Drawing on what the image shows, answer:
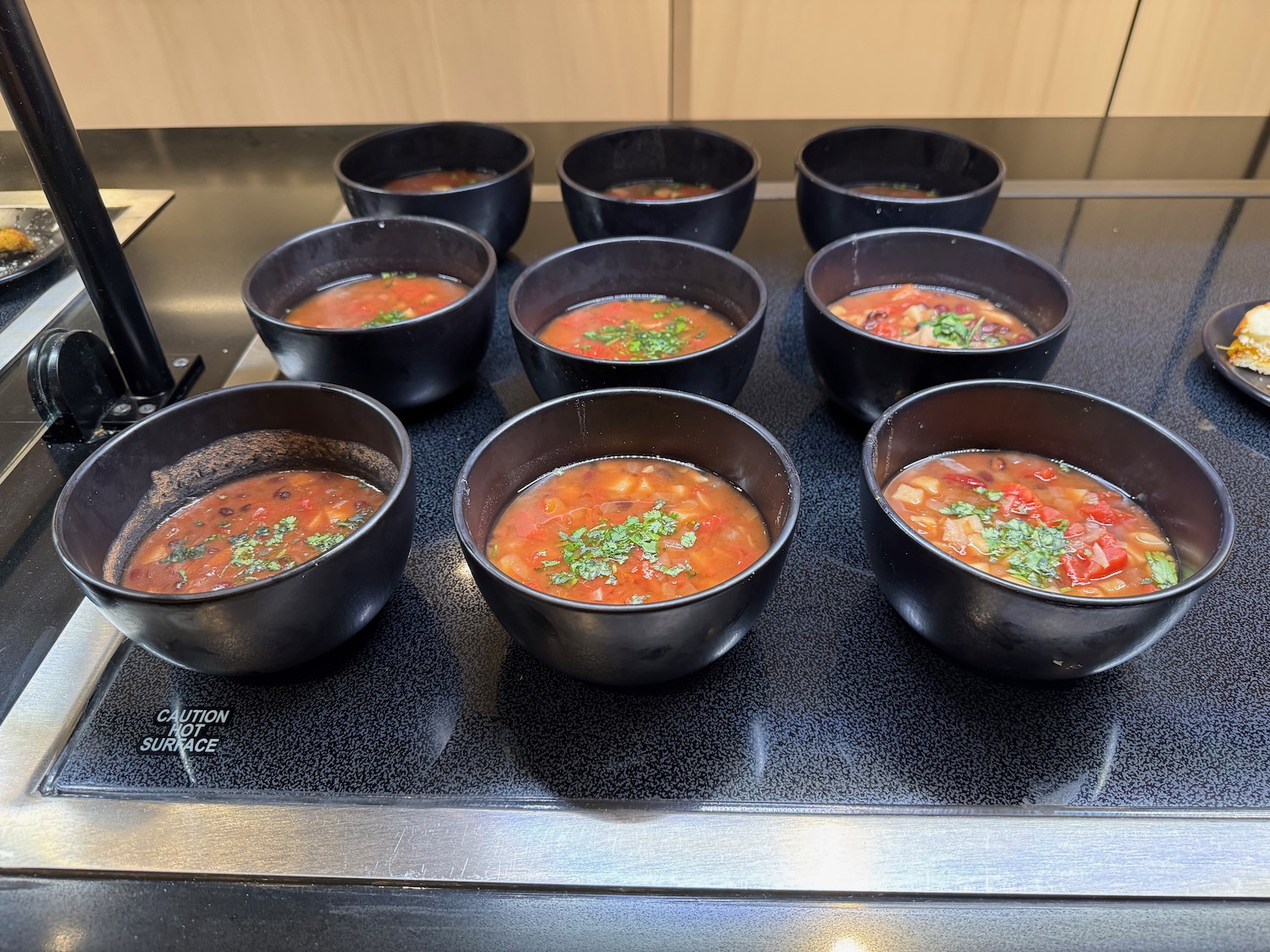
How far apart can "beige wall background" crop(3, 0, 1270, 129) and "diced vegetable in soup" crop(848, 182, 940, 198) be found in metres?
0.63

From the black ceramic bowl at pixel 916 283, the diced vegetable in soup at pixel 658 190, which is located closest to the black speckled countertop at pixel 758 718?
the black ceramic bowl at pixel 916 283

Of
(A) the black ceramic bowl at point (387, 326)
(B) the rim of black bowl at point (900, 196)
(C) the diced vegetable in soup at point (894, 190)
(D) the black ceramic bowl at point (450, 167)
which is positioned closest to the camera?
(A) the black ceramic bowl at point (387, 326)

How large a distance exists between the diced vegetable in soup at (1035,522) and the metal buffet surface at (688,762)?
0.43ft

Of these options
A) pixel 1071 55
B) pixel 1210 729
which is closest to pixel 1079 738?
pixel 1210 729

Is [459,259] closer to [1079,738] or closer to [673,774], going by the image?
[673,774]

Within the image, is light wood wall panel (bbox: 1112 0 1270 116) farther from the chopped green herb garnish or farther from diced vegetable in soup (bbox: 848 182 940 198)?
the chopped green herb garnish

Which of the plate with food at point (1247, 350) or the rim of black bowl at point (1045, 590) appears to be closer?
the rim of black bowl at point (1045, 590)

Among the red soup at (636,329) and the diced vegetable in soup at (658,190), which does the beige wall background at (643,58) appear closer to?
the diced vegetable in soup at (658,190)

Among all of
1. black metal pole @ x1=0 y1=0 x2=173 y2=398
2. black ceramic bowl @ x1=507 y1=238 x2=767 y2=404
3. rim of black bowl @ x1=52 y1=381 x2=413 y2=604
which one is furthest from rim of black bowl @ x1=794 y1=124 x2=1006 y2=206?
black metal pole @ x1=0 y1=0 x2=173 y2=398

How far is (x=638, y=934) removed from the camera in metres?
0.91

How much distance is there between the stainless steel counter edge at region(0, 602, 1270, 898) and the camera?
935mm

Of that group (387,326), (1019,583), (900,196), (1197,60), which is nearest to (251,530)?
(387,326)

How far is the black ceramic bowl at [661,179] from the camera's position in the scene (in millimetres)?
1762

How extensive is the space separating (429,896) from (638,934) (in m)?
0.23
